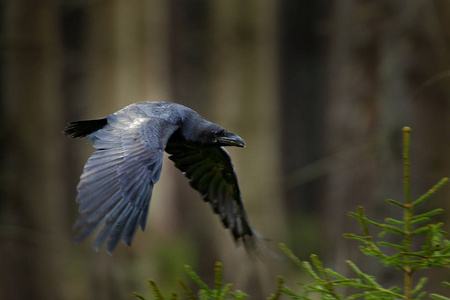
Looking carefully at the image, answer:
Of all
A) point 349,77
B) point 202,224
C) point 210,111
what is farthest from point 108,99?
point 349,77

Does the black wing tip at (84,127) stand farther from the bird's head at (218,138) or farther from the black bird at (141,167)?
the bird's head at (218,138)

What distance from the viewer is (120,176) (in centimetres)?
284

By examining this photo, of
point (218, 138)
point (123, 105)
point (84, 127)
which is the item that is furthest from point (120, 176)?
point (123, 105)

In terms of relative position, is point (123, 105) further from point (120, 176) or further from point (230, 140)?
point (120, 176)

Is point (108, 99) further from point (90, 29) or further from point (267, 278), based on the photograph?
point (267, 278)

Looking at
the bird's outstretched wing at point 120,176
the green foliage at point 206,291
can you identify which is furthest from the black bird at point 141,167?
the green foliage at point 206,291

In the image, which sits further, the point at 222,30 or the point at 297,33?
the point at 297,33

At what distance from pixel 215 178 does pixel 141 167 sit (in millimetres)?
1038

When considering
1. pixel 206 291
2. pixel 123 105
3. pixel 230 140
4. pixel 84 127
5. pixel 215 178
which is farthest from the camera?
pixel 123 105

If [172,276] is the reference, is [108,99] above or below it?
above

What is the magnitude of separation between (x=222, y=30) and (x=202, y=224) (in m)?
3.21

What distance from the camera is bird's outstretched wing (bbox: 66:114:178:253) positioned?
2.56 metres

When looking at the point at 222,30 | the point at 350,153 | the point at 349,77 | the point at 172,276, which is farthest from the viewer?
the point at 222,30

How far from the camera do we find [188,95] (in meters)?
10.9
